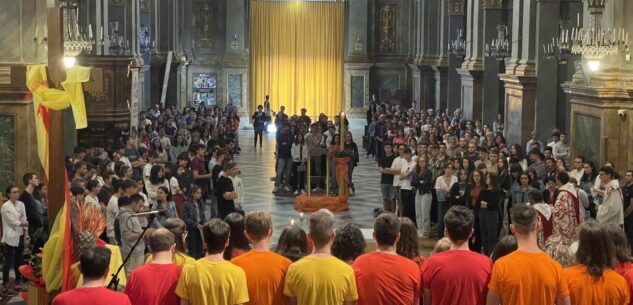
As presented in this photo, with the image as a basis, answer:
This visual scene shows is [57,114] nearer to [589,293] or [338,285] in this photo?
[338,285]

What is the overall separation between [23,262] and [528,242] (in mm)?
9319

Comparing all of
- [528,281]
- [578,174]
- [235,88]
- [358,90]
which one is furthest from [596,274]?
[235,88]

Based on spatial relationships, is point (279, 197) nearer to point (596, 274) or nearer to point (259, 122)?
point (259, 122)

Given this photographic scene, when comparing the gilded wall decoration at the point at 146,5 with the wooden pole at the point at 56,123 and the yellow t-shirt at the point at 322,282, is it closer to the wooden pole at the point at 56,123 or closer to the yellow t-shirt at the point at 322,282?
the wooden pole at the point at 56,123

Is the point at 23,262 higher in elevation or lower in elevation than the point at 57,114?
lower

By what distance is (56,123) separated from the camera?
930cm

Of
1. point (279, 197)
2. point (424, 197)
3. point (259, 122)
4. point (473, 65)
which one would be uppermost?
point (473, 65)

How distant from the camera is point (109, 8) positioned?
101 feet

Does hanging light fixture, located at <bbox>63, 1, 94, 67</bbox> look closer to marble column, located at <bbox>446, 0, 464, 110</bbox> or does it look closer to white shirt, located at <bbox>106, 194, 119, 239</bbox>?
white shirt, located at <bbox>106, 194, 119, 239</bbox>

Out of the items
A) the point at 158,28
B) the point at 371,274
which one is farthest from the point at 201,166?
the point at 158,28

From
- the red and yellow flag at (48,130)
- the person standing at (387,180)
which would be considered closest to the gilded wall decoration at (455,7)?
the person standing at (387,180)

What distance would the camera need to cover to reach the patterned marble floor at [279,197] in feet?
74.4

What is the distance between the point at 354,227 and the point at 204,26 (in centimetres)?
3948

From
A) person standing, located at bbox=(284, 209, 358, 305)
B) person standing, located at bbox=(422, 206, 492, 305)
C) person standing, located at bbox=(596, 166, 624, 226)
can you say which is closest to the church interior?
person standing, located at bbox=(284, 209, 358, 305)
